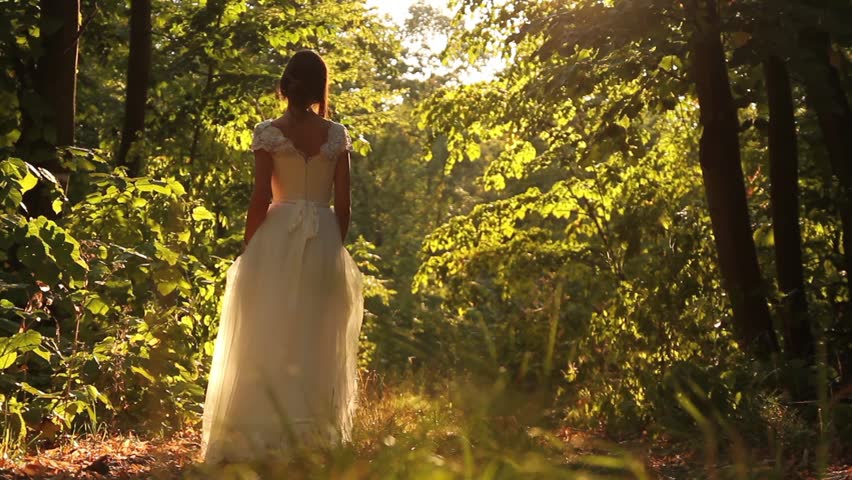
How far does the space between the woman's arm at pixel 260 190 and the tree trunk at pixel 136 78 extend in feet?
19.2

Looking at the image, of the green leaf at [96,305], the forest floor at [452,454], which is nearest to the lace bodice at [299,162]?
the forest floor at [452,454]

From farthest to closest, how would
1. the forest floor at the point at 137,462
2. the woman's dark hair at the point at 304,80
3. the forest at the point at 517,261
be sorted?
the woman's dark hair at the point at 304,80, the forest floor at the point at 137,462, the forest at the point at 517,261

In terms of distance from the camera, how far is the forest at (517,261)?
4094 mm

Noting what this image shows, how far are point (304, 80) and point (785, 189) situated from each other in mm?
4263

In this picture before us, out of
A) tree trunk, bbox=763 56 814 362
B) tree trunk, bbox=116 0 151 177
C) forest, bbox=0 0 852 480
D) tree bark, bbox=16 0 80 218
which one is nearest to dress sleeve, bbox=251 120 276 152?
forest, bbox=0 0 852 480

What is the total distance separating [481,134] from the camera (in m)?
14.1

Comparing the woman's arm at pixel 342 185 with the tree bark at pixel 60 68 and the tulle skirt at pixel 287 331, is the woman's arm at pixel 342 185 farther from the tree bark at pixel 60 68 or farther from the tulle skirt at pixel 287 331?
the tree bark at pixel 60 68

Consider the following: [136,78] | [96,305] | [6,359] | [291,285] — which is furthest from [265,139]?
[136,78]

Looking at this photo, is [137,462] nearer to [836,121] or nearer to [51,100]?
[51,100]

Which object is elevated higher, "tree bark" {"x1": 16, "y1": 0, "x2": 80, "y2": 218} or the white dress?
"tree bark" {"x1": 16, "y1": 0, "x2": 80, "y2": 218}

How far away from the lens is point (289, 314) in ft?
20.4

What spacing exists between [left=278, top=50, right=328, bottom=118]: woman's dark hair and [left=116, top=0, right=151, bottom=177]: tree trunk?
6.08 m

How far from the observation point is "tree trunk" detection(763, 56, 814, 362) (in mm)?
8484

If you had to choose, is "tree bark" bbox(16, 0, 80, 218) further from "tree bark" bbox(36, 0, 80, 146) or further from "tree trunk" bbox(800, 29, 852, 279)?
"tree trunk" bbox(800, 29, 852, 279)
